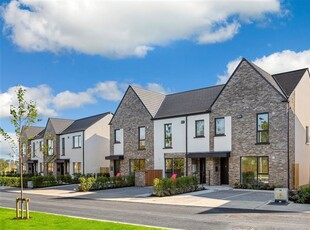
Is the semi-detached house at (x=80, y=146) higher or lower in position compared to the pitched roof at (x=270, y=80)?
lower

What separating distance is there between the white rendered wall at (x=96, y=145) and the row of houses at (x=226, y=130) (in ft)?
18.9

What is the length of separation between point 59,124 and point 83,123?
4.87 meters

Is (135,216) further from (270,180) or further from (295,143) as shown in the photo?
(295,143)

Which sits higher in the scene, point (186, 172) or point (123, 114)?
point (123, 114)

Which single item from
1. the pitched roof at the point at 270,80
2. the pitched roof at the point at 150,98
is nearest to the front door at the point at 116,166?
the pitched roof at the point at 150,98

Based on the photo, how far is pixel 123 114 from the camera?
33.8 m

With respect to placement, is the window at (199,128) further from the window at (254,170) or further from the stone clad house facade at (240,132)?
the window at (254,170)

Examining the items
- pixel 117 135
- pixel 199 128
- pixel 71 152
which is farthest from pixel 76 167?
pixel 199 128

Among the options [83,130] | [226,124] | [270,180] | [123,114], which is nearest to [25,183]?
[83,130]

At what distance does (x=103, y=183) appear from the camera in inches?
1038

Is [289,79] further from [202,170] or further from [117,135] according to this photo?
[117,135]

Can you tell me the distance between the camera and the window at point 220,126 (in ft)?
84.1

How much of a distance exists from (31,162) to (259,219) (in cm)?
4381

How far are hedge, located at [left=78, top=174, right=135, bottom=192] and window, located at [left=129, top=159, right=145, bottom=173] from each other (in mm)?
3182
